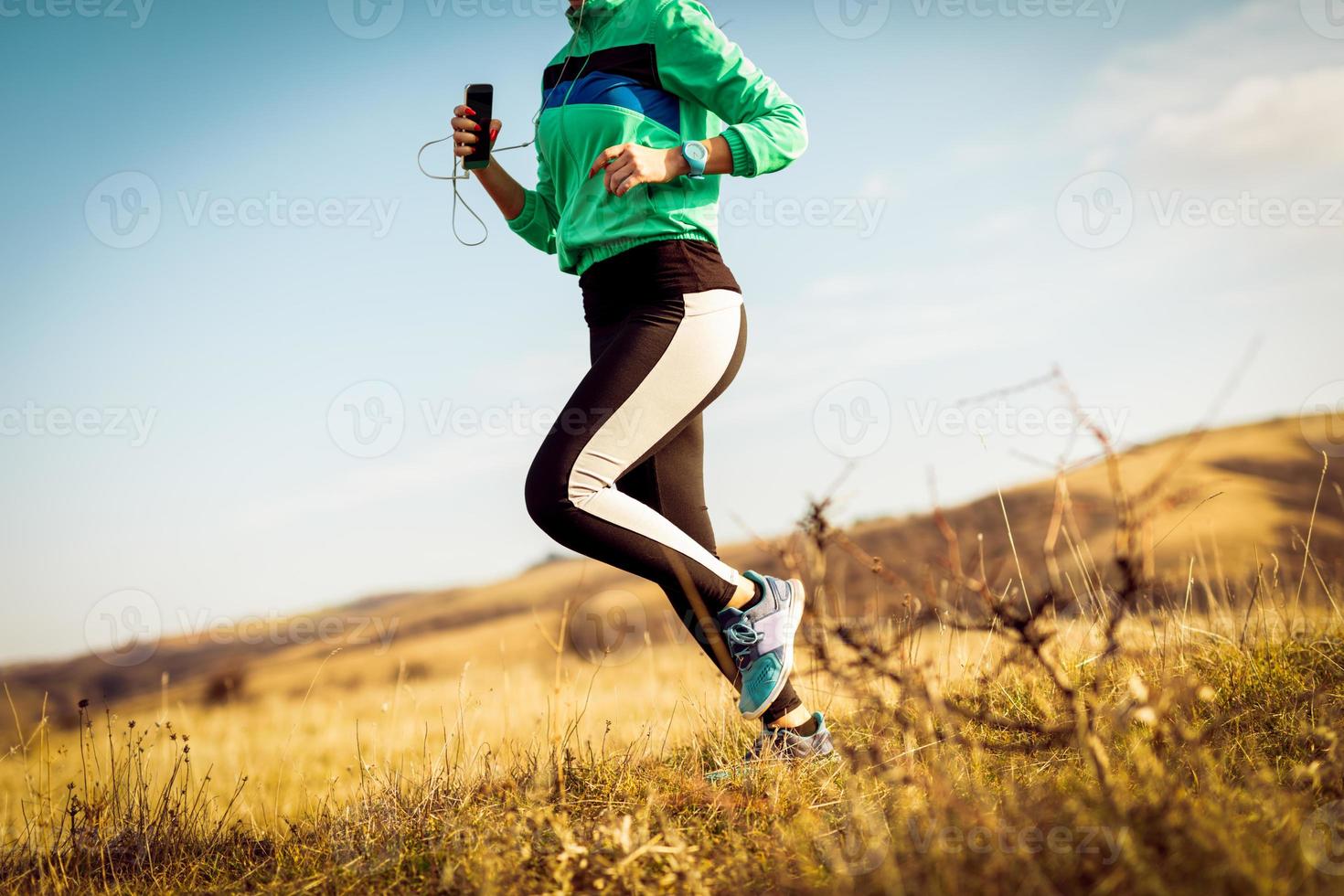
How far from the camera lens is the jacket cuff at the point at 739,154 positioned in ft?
7.45

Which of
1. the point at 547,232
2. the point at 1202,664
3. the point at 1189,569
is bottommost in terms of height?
the point at 1202,664

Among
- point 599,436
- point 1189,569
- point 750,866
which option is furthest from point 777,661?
point 1189,569

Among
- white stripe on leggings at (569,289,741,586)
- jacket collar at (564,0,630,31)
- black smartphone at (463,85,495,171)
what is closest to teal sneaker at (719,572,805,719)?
white stripe on leggings at (569,289,741,586)

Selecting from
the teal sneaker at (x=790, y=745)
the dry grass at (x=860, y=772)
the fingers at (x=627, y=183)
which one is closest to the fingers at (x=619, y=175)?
the fingers at (x=627, y=183)

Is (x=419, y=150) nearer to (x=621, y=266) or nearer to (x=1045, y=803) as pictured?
(x=621, y=266)

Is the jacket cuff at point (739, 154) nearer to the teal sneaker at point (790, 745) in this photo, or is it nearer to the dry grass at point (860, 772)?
the dry grass at point (860, 772)

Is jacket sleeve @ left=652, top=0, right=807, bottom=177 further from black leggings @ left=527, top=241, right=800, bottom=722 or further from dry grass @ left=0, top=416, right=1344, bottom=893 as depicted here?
dry grass @ left=0, top=416, right=1344, bottom=893

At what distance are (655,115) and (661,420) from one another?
86cm

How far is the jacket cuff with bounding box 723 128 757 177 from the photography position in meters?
2.27

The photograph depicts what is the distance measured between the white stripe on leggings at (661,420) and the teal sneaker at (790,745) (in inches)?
17.7

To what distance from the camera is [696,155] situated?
2230 mm

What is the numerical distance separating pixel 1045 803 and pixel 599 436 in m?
1.27

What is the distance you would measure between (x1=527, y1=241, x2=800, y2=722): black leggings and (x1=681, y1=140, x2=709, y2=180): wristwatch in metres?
0.22

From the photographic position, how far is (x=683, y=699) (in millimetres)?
3184
